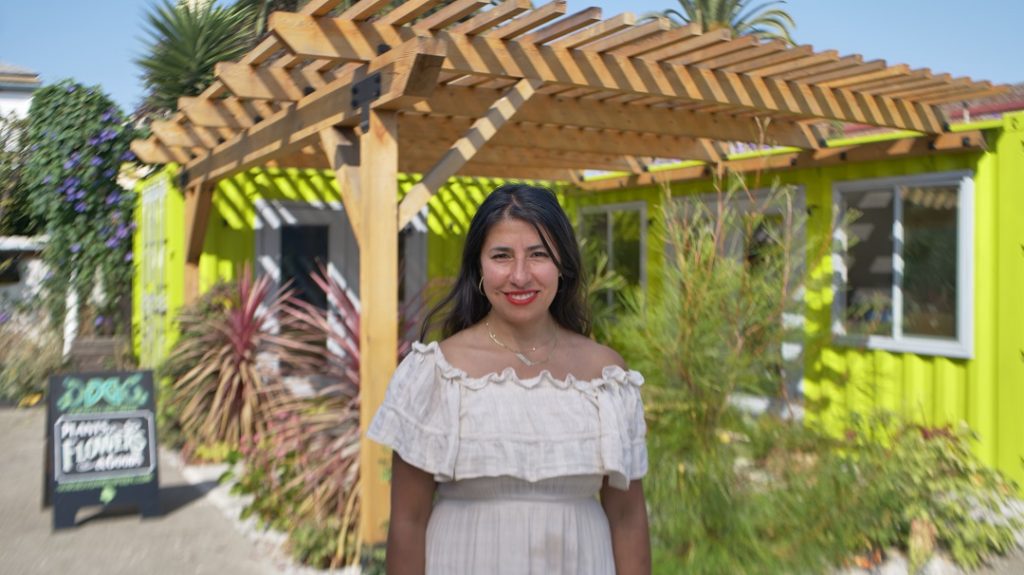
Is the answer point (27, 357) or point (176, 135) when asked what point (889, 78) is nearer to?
point (176, 135)

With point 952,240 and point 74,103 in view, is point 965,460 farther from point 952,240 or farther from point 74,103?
point 74,103

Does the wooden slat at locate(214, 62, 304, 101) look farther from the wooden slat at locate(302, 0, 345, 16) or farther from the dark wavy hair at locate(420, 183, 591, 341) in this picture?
the dark wavy hair at locate(420, 183, 591, 341)

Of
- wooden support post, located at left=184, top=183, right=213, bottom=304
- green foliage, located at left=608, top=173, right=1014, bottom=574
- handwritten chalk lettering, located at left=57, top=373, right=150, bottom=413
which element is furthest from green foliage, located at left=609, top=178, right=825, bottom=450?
wooden support post, located at left=184, top=183, right=213, bottom=304

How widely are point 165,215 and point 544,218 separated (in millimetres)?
7709

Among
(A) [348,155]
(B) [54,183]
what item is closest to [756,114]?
(A) [348,155]

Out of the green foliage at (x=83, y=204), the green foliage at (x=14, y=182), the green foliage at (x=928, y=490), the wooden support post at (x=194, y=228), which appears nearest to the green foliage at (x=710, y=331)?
the green foliage at (x=928, y=490)

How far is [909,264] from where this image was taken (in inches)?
237

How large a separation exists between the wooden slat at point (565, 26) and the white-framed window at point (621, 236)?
161 inches

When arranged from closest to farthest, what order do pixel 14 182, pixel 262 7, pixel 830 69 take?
pixel 830 69, pixel 14 182, pixel 262 7

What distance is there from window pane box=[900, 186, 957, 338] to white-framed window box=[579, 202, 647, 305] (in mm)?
2709

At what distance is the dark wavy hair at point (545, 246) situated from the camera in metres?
1.67

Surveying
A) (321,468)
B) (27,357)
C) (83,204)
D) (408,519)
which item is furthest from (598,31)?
(27,357)

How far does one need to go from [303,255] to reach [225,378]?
91.7 inches

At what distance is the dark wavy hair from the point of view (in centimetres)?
167
